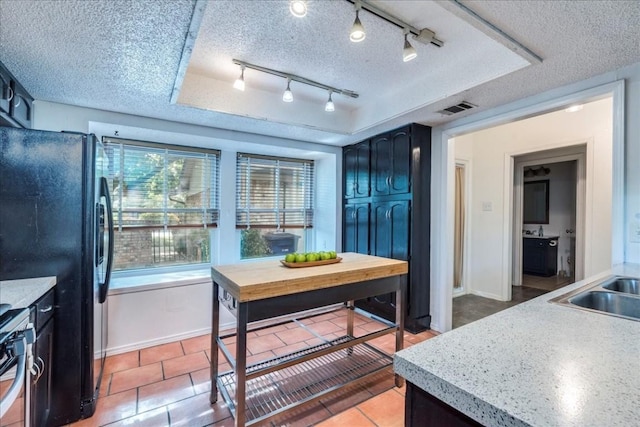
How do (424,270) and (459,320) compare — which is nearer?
(424,270)

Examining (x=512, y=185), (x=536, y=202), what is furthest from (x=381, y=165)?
(x=536, y=202)

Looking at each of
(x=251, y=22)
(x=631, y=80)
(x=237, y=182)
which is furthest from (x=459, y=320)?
(x=251, y=22)

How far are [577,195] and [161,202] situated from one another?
17.9ft

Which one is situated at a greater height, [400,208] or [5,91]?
[5,91]

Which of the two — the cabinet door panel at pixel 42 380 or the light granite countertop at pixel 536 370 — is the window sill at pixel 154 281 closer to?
the cabinet door panel at pixel 42 380

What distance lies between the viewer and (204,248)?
3480 millimetres

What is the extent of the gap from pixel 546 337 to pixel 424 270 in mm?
2265

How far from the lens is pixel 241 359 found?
5.35 ft

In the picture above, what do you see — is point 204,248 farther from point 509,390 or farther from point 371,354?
point 509,390

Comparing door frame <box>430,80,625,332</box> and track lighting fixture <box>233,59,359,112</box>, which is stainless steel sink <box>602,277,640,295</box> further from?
track lighting fixture <box>233,59,359,112</box>

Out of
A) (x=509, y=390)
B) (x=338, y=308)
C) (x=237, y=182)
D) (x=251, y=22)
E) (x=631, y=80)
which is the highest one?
(x=251, y=22)

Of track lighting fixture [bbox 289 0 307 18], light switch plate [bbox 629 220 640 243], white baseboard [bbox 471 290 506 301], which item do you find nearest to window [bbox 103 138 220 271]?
track lighting fixture [bbox 289 0 307 18]

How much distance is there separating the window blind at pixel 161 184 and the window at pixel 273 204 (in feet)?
1.17

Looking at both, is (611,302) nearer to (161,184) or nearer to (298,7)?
(298,7)
